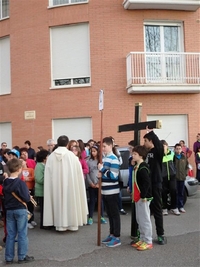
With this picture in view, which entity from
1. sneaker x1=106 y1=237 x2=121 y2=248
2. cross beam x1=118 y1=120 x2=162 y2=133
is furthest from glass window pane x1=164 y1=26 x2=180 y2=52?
sneaker x1=106 y1=237 x2=121 y2=248

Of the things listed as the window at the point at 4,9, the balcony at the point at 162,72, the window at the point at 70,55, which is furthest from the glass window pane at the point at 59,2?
the balcony at the point at 162,72

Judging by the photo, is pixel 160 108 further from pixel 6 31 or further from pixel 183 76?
pixel 6 31

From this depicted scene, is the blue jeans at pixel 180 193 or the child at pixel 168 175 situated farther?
the blue jeans at pixel 180 193

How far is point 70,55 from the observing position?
15055mm

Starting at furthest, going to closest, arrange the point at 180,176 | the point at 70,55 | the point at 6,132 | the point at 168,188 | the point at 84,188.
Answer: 1. the point at 6,132
2. the point at 70,55
3. the point at 180,176
4. the point at 168,188
5. the point at 84,188

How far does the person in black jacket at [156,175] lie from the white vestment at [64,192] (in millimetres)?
1762

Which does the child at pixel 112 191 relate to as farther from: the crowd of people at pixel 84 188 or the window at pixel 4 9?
the window at pixel 4 9

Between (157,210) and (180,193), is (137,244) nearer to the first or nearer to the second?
(157,210)

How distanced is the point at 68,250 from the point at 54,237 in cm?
97

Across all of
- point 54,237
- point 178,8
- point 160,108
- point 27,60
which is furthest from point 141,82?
point 54,237

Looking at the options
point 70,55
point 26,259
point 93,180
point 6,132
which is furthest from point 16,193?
point 6,132

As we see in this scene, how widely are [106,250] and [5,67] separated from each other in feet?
41.0

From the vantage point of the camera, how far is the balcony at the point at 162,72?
14031 millimetres

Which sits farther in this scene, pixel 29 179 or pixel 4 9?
pixel 4 9
